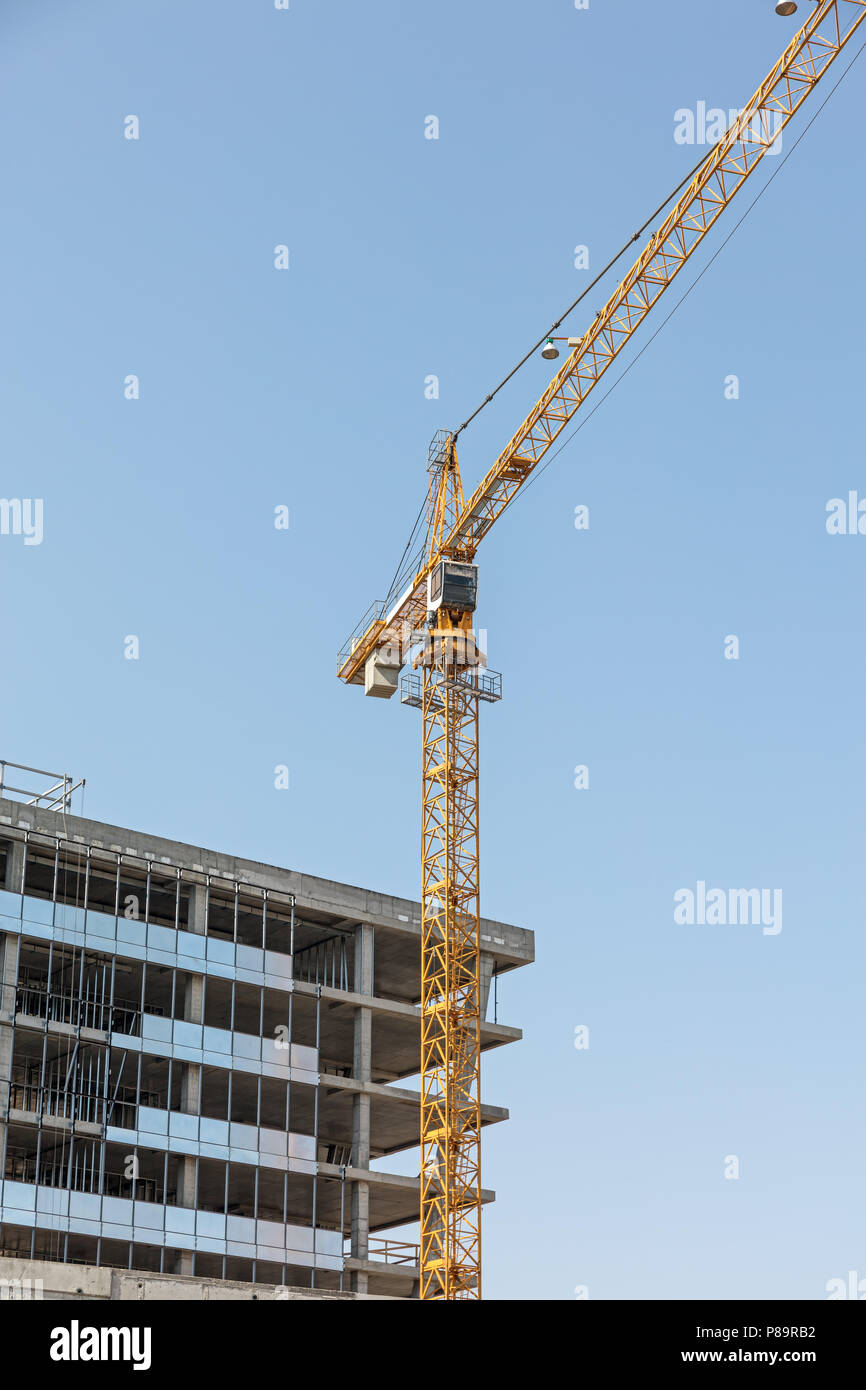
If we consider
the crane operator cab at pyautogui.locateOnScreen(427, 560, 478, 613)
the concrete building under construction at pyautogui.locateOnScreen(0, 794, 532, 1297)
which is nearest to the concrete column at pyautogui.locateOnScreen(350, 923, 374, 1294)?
the concrete building under construction at pyautogui.locateOnScreen(0, 794, 532, 1297)

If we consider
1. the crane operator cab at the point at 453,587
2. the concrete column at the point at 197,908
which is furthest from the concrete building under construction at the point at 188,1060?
the crane operator cab at the point at 453,587

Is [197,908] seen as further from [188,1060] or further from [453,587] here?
[453,587]

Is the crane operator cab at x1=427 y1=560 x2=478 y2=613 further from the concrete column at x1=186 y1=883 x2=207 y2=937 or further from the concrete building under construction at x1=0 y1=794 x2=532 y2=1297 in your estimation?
the concrete column at x1=186 y1=883 x2=207 y2=937

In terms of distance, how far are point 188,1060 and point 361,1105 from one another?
907cm

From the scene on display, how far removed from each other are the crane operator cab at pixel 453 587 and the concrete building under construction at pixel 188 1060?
13.4 meters

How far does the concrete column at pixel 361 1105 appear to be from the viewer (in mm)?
76688

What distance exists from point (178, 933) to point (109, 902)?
172 inches

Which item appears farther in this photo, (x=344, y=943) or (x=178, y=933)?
(x=344, y=943)

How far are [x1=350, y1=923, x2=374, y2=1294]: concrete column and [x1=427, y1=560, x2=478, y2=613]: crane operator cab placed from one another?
48.8 feet
